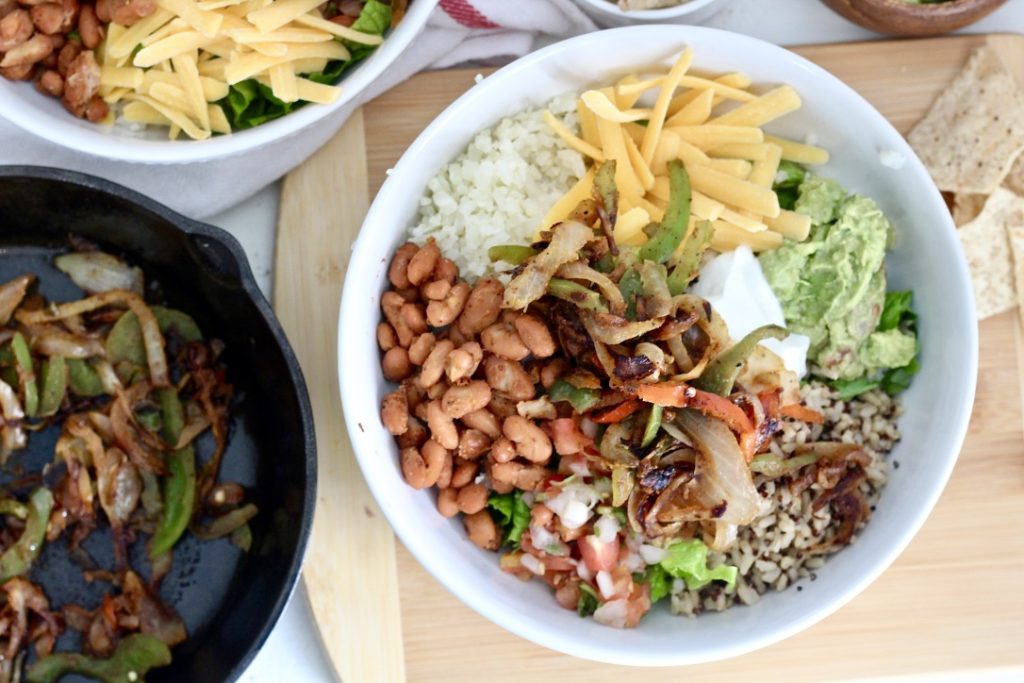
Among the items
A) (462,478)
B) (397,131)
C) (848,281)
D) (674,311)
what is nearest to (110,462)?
(462,478)

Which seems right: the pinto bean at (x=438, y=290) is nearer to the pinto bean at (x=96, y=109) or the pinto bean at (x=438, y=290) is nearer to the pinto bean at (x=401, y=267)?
the pinto bean at (x=401, y=267)

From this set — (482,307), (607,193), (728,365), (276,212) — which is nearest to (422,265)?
(482,307)

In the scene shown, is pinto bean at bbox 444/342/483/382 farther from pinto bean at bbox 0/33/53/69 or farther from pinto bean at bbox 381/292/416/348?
pinto bean at bbox 0/33/53/69

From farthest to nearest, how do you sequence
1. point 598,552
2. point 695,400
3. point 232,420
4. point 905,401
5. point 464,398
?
point 232,420, point 905,401, point 598,552, point 464,398, point 695,400

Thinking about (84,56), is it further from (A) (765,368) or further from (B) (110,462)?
(A) (765,368)

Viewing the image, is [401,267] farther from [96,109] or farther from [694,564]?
[694,564]

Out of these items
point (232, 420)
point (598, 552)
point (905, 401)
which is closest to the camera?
point (598, 552)

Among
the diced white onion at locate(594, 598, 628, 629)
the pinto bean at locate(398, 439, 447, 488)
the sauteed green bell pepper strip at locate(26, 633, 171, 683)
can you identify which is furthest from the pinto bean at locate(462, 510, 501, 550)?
the sauteed green bell pepper strip at locate(26, 633, 171, 683)
